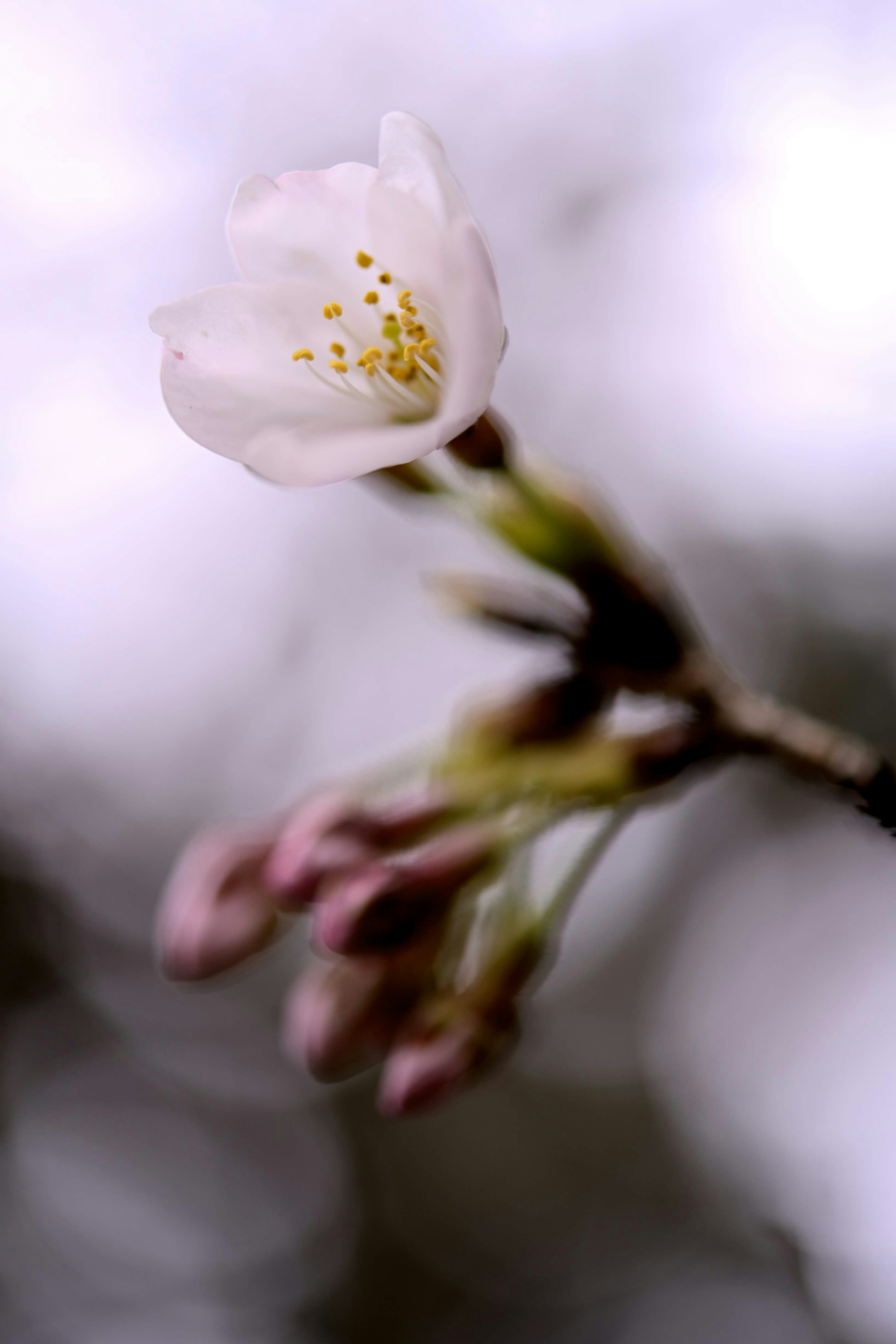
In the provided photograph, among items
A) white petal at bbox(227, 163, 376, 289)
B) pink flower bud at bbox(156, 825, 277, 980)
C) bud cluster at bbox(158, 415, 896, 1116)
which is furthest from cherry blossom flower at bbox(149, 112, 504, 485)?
pink flower bud at bbox(156, 825, 277, 980)

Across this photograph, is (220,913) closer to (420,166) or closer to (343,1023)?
(343,1023)

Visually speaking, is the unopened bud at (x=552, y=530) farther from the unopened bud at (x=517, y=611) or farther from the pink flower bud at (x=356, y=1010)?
the pink flower bud at (x=356, y=1010)

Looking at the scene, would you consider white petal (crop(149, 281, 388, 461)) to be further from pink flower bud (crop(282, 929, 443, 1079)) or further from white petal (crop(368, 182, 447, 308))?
pink flower bud (crop(282, 929, 443, 1079))

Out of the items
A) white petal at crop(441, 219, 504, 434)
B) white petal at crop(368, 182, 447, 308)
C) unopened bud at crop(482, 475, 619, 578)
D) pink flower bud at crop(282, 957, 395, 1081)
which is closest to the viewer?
white petal at crop(441, 219, 504, 434)

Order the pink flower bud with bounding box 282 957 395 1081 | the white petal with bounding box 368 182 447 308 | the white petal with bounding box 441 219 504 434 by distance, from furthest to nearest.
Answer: the pink flower bud with bounding box 282 957 395 1081
the white petal with bounding box 368 182 447 308
the white petal with bounding box 441 219 504 434

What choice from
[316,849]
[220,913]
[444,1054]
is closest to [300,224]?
[316,849]

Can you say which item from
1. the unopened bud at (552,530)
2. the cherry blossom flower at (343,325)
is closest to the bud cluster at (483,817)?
the unopened bud at (552,530)

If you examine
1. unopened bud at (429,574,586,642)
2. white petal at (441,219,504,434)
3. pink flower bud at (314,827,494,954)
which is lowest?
pink flower bud at (314,827,494,954)

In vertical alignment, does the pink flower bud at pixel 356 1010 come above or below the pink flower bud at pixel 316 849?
below
